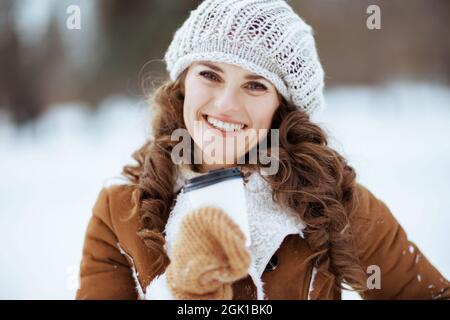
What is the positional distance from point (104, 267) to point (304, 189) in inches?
25.2

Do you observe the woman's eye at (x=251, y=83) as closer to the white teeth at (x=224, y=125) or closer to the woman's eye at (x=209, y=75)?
the woman's eye at (x=209, y=75)

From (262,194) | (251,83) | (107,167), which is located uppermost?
(251,83)

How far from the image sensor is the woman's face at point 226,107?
1280 mm

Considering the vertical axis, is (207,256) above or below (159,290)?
above

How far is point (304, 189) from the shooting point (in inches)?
54.3

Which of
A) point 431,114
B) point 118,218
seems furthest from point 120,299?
point 431,114

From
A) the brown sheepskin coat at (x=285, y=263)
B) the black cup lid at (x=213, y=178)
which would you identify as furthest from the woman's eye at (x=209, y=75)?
the brown sheepskin coat at (x=285, y=263)

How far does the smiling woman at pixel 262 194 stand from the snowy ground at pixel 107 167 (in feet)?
0.68

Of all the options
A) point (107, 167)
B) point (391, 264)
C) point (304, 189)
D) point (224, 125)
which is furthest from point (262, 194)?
point (107, 167)

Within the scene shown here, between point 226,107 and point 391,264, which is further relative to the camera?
point 391,264

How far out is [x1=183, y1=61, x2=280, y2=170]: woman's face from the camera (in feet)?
4.20

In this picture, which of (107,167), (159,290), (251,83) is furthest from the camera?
(107,167)

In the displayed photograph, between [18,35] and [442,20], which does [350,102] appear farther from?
[18,35]

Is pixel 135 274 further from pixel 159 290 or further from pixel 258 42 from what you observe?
pixel 258 42
